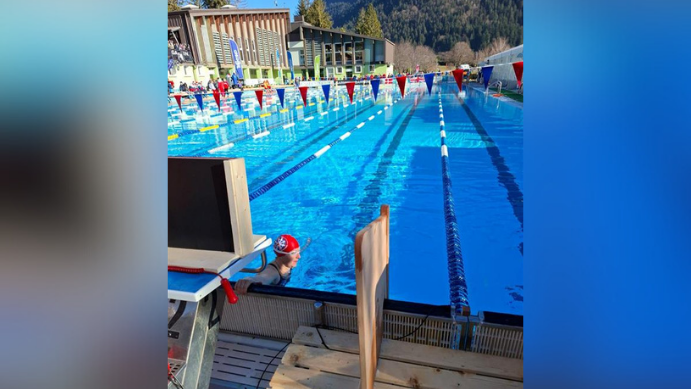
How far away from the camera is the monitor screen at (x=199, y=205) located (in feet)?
6.09

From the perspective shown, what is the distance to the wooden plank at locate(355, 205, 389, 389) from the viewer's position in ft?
4.34

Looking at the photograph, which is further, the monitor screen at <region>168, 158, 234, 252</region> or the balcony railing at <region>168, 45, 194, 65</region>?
the balcony railing at <region>168, 45, 194, 65</region>

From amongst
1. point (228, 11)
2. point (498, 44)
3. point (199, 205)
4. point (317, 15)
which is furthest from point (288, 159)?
point (498, 44)

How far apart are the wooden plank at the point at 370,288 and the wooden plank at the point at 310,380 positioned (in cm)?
12

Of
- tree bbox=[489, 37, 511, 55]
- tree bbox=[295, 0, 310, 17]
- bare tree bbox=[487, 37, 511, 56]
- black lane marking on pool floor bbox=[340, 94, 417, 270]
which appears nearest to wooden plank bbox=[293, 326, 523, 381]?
black lane marking on pool floor bbox=[340, 94, 417, 270]

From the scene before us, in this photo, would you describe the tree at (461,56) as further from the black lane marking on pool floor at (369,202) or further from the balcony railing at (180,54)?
the black lane marking on pool floor at (369,202)

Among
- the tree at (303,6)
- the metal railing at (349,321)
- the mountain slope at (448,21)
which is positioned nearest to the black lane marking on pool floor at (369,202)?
the metal railing at (349,321)

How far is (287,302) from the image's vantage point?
85.3 inches

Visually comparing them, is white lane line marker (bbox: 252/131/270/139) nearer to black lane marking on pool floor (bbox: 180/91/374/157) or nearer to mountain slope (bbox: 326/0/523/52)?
black lane marking on pool floor (bbox: 180/91/374/157)

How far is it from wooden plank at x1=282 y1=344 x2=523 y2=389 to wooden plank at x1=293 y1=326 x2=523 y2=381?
0.03 metres

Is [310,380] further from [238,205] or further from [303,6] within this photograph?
[303,6]

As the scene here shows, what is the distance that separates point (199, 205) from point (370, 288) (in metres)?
0.96
